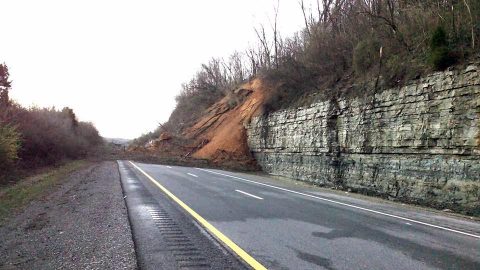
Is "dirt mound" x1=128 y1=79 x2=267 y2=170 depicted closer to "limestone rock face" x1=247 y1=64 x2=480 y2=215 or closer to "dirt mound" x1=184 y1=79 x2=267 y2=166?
"dirt mound" x1=184 y1=79 x2=267 y2=166

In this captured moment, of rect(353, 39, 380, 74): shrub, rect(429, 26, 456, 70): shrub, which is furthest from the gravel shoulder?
rect(353, 39, 380, 74): shrub

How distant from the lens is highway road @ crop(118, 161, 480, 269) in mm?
5805

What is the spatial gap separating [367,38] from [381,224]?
15.3 meters

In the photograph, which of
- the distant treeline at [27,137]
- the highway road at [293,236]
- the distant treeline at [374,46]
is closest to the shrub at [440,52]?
the distant treeline at [374,46]

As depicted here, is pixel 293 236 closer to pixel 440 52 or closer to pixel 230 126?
pixel 440 52

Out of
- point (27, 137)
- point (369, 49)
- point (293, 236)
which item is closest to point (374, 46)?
point (369, 49)

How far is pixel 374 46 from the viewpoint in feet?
70.4

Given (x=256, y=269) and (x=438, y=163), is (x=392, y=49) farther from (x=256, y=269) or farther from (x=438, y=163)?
(x=256, y=269)

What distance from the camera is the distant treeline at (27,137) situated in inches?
799

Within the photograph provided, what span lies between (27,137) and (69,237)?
23103mm

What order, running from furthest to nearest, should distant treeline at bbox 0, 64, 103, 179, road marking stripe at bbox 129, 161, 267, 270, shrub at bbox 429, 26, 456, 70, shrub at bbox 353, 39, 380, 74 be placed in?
1. shrub at bbox 353, 39, 380, 74
2. distant treeline at bbox 0, 64, 103, 179
3. shrub at bbox 429, 26, 456, 70
4. road marking stripe at bbox 129, 161, 267, 270

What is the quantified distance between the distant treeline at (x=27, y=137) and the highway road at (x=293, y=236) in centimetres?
1155

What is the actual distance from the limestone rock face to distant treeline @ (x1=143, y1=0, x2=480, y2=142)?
1.05m

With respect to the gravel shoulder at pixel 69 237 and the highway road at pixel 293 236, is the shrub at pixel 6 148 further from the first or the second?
the highway road at pixel 293 236
